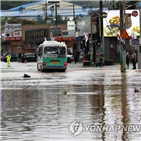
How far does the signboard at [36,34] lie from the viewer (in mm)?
100338

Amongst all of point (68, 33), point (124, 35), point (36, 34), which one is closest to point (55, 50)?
point (124, 35)

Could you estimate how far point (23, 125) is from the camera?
9.73 meters

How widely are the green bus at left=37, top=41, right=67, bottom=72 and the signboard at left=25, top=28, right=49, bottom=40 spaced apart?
6006 cm

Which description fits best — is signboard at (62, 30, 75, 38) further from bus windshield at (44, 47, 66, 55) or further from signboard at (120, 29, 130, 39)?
signboard at (120, 29, 130, 39)

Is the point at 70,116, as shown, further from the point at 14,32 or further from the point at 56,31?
the point at 14,32

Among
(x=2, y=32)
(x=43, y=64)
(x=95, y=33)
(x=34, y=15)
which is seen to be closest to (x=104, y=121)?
(x=43, y=64)

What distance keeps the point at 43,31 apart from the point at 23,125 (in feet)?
301

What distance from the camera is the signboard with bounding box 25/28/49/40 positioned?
329 ft

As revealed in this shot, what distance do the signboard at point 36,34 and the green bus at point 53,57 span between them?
197ft

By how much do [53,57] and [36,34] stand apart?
63.9m

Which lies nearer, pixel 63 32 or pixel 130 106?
pixel 130 106

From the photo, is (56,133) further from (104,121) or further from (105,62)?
(105,62)

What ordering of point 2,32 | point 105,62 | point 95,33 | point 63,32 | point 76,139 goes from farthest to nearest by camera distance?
point 2,32
point 63,32
point 95,33
point 105,62
point 76,139

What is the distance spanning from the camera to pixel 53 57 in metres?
39.6
